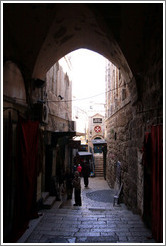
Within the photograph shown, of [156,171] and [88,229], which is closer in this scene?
[156,171]

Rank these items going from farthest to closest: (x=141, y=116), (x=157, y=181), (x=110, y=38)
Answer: (x=110, y=38)
(x=141, y=116)
(x=157, y=181)

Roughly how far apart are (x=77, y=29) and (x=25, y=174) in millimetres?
4058

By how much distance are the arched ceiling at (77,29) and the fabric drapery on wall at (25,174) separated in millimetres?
1663

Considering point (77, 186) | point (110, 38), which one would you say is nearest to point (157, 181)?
point (110, 38)

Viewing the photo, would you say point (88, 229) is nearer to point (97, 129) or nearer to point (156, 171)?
point (156, 171)

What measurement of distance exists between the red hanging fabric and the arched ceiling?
1.96 meters

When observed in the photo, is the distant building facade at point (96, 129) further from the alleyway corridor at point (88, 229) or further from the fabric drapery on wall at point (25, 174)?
the fabric drapery on wall at point (25, 174)

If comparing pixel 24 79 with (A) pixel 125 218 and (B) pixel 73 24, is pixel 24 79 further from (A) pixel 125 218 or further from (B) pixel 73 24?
(A) pixel 125 218

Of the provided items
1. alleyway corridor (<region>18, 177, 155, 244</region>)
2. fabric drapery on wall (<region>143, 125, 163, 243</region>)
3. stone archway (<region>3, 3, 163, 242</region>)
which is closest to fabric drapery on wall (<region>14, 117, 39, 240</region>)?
alleyway corridor (<region>18, 177, 155, 244</region>)

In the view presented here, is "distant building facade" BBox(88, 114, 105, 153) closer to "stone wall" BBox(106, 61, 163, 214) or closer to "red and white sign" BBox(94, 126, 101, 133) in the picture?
"red and white sign" BBox(94, 126, 101, 133)

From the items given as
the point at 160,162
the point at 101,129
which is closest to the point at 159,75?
the point at 160,162

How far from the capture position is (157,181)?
11.2 ft

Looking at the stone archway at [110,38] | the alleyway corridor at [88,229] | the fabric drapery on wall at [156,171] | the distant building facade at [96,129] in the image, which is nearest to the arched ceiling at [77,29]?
the stone archway at [110,38]

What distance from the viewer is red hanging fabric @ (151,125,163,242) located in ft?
10.7
